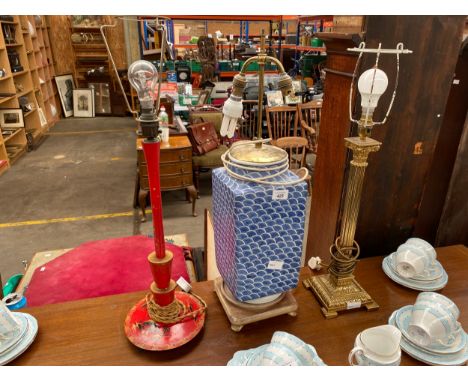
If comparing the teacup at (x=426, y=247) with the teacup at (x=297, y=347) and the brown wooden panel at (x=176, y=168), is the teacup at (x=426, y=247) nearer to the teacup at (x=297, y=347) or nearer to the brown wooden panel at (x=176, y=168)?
the teacup at (x=297, y=347)

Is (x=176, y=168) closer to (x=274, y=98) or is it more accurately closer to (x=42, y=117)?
(x=274, y=98)

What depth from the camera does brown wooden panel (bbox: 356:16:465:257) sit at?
1.21 m

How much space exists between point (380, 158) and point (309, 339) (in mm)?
731

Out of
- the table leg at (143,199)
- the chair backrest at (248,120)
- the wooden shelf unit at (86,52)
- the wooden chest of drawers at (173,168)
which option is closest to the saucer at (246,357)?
the wooden chest of drawers at (173,168)

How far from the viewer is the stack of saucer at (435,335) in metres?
0.96

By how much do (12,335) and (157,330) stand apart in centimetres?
38

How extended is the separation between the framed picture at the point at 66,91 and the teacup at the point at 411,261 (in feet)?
25.8

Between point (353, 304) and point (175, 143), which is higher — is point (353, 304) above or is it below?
above

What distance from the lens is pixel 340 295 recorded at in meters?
1.15

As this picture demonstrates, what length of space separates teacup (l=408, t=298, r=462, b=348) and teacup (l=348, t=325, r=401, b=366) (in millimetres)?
170

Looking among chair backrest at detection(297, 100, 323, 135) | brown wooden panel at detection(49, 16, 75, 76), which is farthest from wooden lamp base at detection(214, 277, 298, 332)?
brown wooden panel at detection(49, 16, 75, 76)

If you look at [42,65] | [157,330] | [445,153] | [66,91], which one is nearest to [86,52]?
[66,91]

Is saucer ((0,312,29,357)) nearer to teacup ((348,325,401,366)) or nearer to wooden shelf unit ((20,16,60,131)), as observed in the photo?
teacup ((348,325,401,366))

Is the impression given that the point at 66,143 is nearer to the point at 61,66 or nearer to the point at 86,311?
the point at 61,66
